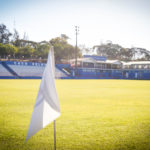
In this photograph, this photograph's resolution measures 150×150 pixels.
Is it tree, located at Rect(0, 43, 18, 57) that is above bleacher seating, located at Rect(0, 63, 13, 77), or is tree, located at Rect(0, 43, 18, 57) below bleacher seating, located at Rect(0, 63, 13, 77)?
above

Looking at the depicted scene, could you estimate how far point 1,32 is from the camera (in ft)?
205

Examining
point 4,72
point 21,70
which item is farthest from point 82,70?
point 4,72

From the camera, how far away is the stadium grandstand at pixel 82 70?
134 feet

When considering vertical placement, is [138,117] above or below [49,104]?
below

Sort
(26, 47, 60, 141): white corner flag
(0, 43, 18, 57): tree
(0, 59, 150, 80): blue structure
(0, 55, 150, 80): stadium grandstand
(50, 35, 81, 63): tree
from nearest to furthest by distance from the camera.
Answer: (26, 47, 60, 141): white corner flag < (0, 59, 150, 80): blue structure < (0, 55, 150, 80): stadium grandstand < (0, 43, 18, 57): tree < (50, 35, 81, 63): tree

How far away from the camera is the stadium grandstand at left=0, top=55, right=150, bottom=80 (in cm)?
4084

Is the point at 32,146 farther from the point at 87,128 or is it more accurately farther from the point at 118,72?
the point at 118,72

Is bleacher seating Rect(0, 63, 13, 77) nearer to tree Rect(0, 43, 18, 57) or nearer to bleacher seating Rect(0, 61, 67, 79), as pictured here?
bleacher seating Rect(0, 61, 67, 79)

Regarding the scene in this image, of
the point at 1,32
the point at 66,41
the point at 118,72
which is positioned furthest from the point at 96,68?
the point at 1,32

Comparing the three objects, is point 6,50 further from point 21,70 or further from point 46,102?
point 46,102

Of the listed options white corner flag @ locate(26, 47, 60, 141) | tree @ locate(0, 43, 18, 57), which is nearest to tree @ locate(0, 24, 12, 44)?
tree @ locate(0, 43, 18, 57)

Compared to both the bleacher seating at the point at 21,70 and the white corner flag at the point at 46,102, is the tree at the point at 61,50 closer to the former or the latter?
the bleacher seating at the point at 21,70

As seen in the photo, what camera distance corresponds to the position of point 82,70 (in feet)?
166

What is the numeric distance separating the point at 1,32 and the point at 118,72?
46.8 meters
